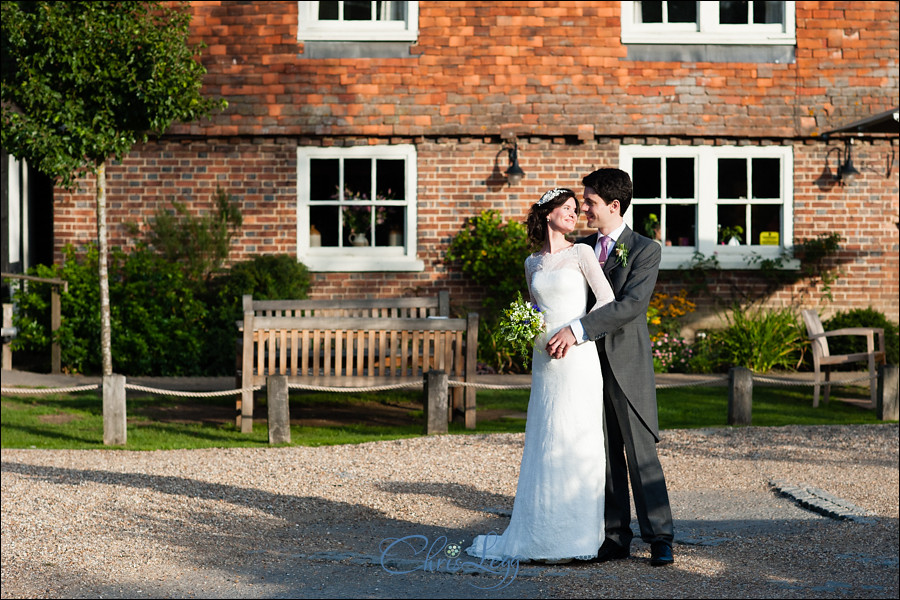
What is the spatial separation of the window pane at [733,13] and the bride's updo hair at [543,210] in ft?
33.7

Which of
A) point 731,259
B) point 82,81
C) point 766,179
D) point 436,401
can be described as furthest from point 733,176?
point 82,81

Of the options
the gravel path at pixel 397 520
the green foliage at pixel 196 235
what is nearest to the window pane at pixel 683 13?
the green foliage at pixel 196 235

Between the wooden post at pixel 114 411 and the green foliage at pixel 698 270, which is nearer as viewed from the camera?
the wooden post at pixel 114 411

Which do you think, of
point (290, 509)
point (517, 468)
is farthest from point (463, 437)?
point (290, 509)

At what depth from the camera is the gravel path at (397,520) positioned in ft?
17.5

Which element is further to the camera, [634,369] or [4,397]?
[4,397]

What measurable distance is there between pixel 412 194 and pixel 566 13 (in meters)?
3.15

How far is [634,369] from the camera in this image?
5.27 metres

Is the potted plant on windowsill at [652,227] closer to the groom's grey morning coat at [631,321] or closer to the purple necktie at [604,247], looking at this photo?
the groom's grey morning coat at [631,321]

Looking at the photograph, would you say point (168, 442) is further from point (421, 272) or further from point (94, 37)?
point (421, 272)

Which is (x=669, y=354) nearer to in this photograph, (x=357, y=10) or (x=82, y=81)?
(x=357, y=10)

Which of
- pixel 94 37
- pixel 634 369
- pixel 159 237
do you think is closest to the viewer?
pixel 634 369

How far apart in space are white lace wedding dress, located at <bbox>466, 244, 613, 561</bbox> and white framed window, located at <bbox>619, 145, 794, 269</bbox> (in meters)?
9.12

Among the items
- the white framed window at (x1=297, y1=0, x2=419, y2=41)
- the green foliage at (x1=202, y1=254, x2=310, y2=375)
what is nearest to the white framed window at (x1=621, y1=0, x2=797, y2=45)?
the white framed window at (x1=297, y1=0, x2=419, y2=41)
